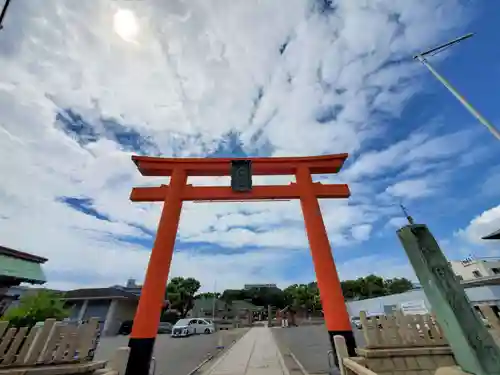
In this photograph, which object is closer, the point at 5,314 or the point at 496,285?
the point at 5,314

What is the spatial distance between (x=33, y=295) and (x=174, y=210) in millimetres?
11992

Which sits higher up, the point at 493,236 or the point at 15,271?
the point at 493,236

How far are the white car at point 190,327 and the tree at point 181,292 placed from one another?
1357cm

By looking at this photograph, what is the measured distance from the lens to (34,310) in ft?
38.8

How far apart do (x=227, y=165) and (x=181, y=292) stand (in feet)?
113

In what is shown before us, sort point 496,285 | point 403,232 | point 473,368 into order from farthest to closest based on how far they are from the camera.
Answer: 1. point 496,285
2. point 403,232
3. point 473,368

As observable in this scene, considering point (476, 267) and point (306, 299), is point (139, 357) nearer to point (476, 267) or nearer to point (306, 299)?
point (476, 267)

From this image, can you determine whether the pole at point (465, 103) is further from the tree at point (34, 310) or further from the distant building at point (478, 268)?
the distant building at point (478, 268)

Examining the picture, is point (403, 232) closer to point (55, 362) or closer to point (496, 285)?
point (55, 362)

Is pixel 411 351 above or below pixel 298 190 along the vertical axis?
below

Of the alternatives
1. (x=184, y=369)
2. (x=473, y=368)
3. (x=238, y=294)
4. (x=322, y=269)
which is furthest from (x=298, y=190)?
(x=238, y=294)

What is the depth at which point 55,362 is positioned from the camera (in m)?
3.08

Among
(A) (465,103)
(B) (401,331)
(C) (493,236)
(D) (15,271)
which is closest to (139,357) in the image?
(B) (401,331)

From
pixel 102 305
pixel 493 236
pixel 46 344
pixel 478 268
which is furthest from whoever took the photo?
pixel 478 268
